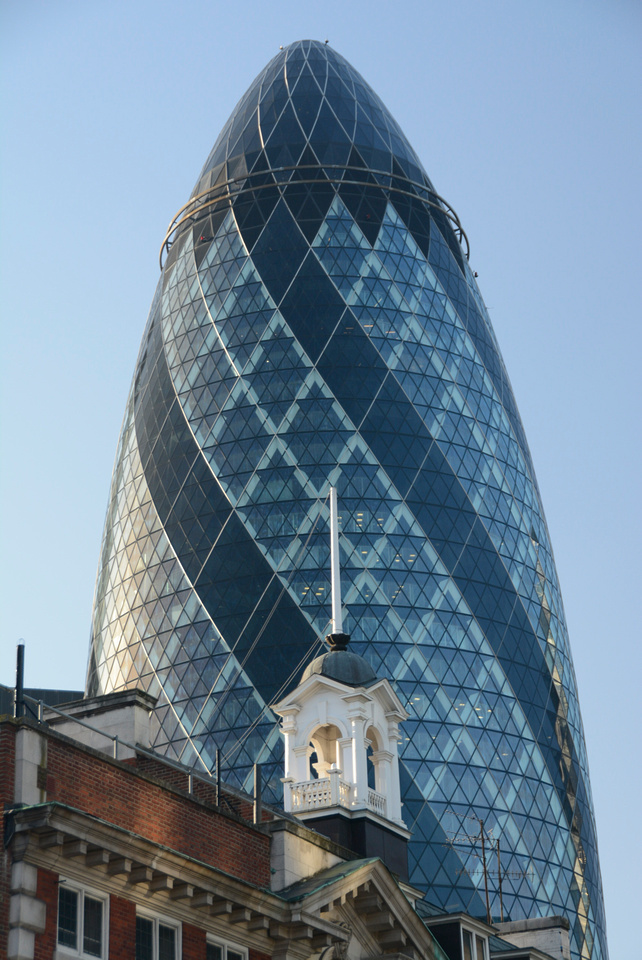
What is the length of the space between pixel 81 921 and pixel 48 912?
2.29ft

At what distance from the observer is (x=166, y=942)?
2300cm

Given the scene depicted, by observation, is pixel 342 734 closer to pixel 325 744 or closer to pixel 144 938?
pixel 325 744

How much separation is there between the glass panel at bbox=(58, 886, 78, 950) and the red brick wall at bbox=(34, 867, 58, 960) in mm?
162

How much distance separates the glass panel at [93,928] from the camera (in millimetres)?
21406

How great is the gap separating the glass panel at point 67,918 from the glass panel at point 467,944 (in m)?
12.8

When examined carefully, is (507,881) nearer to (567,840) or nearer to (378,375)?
(567,840)

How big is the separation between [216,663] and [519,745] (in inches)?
491

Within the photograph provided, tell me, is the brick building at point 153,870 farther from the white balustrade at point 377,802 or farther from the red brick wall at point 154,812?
the white balustrade at point 377,802

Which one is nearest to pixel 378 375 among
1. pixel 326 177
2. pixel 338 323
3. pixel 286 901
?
pixel 338 323

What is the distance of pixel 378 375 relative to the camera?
69.8 meters

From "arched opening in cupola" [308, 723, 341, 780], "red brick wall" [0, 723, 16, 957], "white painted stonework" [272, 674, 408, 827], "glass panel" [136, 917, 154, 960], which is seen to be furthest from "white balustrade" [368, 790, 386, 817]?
"red brick wall" [0, 723, 16, 957]

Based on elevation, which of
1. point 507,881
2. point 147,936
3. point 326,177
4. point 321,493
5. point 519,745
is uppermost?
point 326,177

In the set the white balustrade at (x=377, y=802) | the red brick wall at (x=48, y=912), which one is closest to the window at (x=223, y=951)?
the red brick wall at (x=48, y=912)

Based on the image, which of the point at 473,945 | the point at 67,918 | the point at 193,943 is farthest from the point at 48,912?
the point at 473,945
